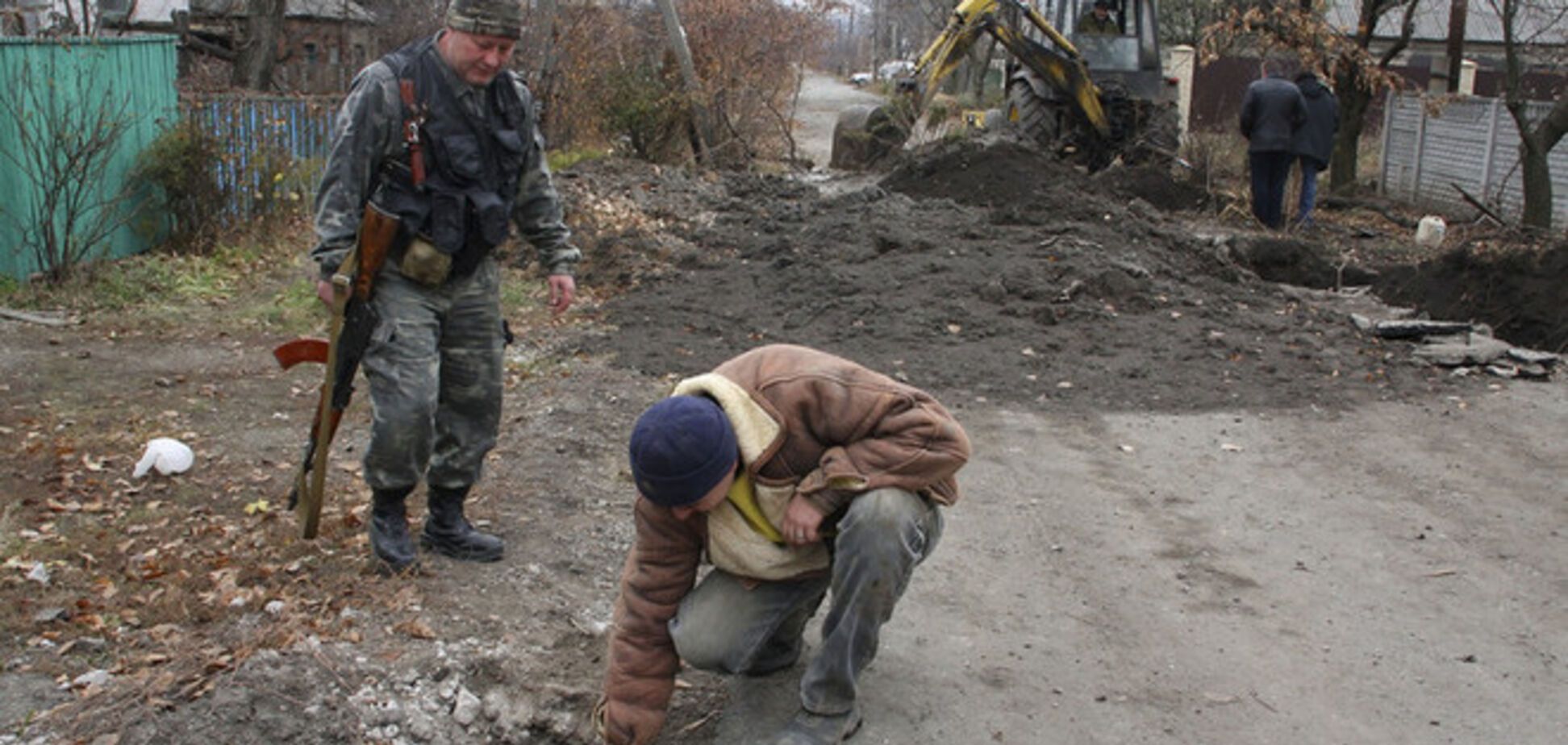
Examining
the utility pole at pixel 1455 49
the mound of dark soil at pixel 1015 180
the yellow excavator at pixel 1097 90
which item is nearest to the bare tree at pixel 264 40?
the yellow excavator at pixel 1097 90

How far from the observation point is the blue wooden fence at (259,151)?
11.0 metres

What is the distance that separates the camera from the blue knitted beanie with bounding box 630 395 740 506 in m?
3.12

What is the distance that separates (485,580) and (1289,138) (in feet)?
39.8

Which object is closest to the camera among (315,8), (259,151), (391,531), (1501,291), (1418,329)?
(391,531)

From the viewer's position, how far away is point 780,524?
3404mm

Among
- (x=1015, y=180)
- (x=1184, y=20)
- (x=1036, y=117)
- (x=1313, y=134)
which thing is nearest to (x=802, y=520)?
(x=1015, y=180)

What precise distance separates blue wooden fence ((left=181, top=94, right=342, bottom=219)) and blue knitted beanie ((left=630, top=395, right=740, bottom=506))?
316 inches

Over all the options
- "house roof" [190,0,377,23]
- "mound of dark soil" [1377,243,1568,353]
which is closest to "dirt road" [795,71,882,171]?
"house roof" [190,0,377,23]

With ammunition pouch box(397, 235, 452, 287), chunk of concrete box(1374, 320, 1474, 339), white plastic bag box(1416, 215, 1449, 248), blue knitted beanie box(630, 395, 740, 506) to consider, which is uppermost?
ammunition pouch box(397, 235, 452, 287)

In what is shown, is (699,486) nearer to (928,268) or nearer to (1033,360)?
(1033,360)

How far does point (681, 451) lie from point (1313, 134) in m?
13.1

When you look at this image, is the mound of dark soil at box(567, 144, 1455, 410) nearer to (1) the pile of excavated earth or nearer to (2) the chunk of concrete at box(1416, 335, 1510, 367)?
(1) the pile of excavated earth

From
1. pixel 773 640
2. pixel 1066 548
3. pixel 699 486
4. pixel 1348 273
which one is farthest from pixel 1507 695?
pixel 1348 273

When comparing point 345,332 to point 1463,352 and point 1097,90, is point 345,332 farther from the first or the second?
point 1097,90
